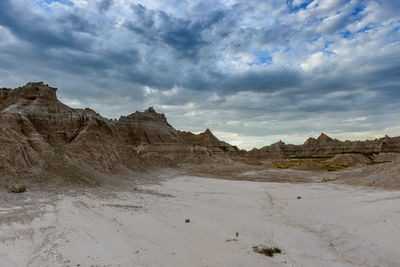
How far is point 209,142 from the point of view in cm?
11319

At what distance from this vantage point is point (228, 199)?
18438 mm

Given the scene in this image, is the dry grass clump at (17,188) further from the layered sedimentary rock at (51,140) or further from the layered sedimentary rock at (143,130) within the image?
the layered sedimentary rock at (143,130)

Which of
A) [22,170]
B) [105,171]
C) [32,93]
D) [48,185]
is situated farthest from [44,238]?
[32,93]

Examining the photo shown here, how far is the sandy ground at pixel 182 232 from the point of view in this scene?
25.0 ft

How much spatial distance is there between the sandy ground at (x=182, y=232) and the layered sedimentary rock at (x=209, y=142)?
86493 millimetres

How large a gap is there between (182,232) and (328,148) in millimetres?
127151

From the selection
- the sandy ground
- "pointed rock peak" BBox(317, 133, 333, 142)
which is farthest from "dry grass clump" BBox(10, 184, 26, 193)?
"pointed rock peak" BBox(317, 133, 333, 142)

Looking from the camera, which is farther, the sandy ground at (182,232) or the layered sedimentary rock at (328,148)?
the layered sedimentary rock at (328,148)

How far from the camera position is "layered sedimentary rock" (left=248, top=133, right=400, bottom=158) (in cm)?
10456

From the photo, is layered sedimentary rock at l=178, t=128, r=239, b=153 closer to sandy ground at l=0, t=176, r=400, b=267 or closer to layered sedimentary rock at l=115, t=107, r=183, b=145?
layered sedimentary rock at l=115, t=107, r=183, b=145

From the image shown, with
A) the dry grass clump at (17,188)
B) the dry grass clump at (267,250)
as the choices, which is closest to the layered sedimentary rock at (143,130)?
the dry grass clump at (17,188)

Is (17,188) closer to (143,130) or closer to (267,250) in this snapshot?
(267,250)

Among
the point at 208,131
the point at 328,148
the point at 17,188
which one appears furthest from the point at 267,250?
the point at 328,148

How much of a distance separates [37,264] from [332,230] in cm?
1123
